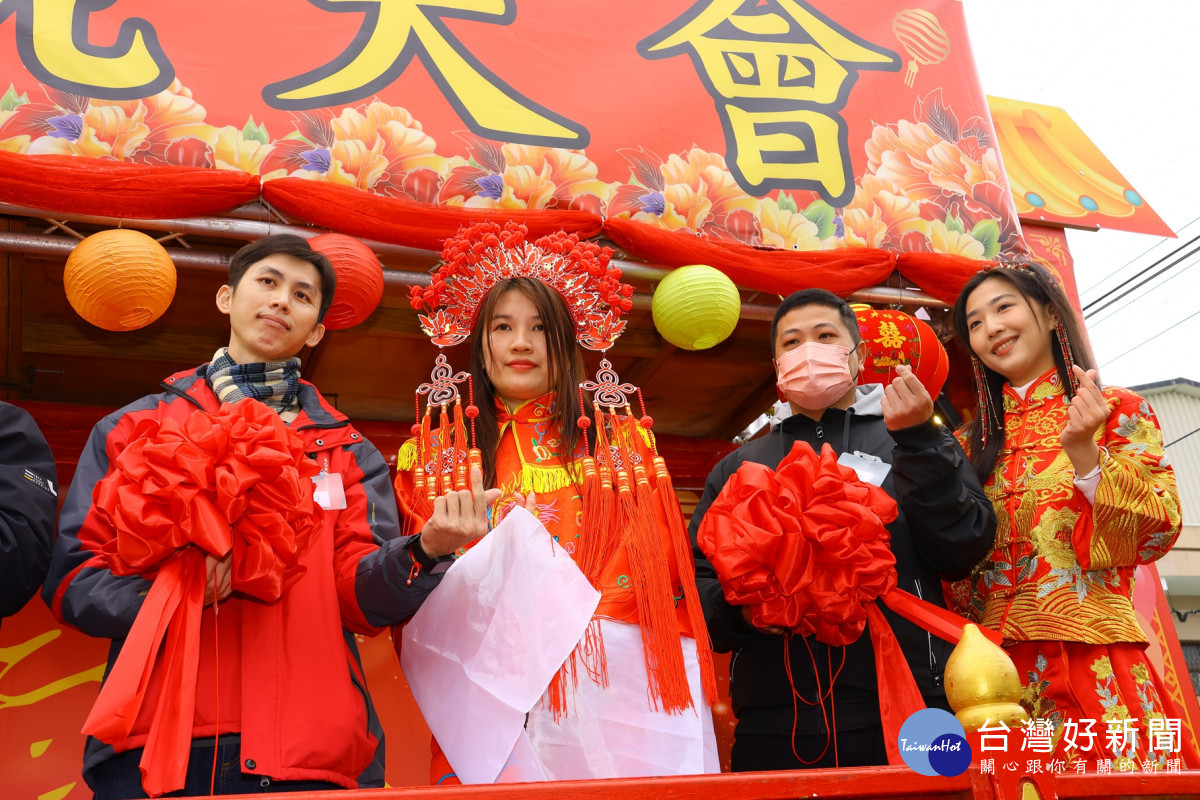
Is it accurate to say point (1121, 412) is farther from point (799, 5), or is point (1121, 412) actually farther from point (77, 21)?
point (77, 21)

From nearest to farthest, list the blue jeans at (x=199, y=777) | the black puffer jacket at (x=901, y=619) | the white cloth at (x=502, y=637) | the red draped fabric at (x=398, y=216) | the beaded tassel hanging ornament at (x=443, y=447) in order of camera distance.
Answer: the blue jeans at (x=199, y=777), the white cloth at (x=502, y=637), the black puffer jacket at (x=901, y=619), the beaded tassel hanging ornament at (x=443, y=447), the red draped fabric at (x=398, y=216)

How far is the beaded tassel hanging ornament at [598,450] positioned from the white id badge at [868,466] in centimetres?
46

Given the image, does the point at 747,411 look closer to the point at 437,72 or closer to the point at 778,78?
the point at 778,78

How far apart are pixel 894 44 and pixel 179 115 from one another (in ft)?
9.18

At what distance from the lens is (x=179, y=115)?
9.61 ft

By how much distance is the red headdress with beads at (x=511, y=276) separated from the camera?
2.61 m

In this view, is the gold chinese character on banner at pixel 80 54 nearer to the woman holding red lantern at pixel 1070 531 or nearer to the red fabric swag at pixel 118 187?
the red fabric swag at pixel 118 187

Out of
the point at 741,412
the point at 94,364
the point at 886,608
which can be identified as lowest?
the point at 886,608

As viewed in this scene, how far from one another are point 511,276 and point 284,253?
0.59m

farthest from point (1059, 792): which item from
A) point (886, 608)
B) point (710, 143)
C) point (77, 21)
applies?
point (77, 21)

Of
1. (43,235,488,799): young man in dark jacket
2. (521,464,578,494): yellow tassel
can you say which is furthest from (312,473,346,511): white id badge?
(521,464,578,494): yellow tassel

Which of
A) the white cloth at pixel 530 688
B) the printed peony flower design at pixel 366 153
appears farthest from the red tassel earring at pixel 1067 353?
the printed peony flower design at pixel 366 153

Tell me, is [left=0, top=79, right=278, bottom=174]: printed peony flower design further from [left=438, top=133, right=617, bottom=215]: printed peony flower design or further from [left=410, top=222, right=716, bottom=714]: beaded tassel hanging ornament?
[left=410, top=222, right=716, bottom=714]: beaded tassel hanging ornament

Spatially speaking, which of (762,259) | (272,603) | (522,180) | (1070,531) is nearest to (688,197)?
(762,259)
